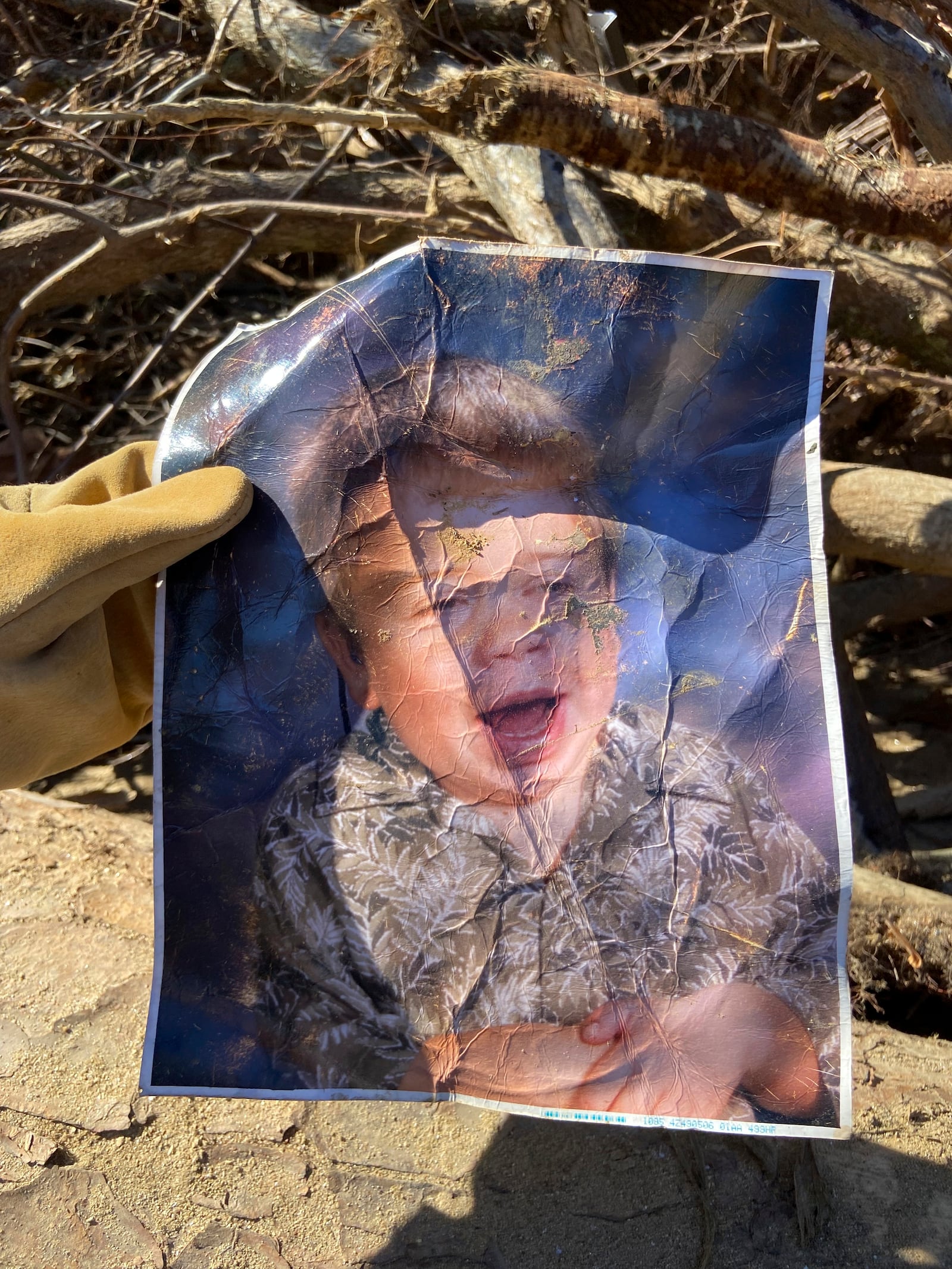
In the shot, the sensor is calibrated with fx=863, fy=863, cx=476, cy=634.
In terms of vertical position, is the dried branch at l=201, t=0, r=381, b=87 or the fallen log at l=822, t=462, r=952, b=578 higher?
the dried branch at l=201, t=0, r=381, b=87

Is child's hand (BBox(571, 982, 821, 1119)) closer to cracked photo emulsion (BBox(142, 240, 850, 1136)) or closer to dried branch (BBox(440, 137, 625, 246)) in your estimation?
cracked photo emulsion (BBox(142, 240, 850, 1136))

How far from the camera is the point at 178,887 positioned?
4.60 ft

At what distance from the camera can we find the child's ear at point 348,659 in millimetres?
1427

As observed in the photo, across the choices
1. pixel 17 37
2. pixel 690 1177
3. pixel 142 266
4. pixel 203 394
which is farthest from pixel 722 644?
pixel 17 37

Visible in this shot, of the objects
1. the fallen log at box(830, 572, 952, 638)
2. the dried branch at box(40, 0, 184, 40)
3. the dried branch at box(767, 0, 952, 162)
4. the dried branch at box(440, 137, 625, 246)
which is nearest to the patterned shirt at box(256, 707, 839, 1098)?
the dried branch at box(767, 0, 952, 162)

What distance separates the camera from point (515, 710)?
56.5 inches

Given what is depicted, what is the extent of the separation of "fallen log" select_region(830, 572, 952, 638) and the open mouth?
198cm

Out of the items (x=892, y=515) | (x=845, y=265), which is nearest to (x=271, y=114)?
(x=845, y=265)

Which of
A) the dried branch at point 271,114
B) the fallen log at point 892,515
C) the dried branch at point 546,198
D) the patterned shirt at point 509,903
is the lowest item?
the fallen log at point 892,515

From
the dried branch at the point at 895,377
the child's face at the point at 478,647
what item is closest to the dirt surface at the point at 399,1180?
the child's face at the point at 478,647

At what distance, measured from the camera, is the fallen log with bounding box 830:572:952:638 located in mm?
3061

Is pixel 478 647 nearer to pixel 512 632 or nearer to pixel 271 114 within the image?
pixel 512 632

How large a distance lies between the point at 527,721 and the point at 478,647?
148mm

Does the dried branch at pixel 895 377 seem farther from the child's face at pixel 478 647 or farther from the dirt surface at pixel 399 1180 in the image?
the dirt surface at pixel 399 1180
